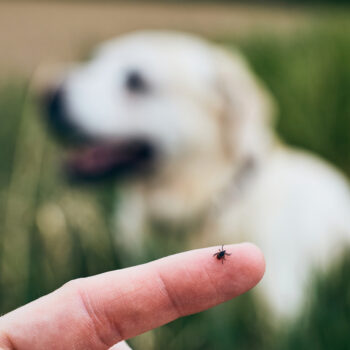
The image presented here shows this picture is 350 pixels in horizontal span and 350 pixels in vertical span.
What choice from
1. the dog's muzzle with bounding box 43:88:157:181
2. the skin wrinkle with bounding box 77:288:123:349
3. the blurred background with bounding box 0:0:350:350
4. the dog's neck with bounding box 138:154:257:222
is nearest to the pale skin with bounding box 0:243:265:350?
the skin wrinkle with bounding box 77:288:123:349

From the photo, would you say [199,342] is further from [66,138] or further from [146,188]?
[66,138]

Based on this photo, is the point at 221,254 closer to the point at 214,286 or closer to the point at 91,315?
the point at 214,286

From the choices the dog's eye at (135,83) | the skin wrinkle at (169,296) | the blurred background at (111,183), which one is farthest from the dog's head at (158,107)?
the skin wrinkle at (169,296)

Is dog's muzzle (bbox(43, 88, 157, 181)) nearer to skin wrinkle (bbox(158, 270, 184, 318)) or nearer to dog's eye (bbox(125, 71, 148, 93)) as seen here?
dog's eye (bbox(125, 71, 148, 93))

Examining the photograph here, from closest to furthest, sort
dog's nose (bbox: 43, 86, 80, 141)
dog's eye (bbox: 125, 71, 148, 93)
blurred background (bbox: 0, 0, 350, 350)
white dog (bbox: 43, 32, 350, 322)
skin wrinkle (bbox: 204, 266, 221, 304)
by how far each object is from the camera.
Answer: skin wrinkle (bbox: 204, 266, 221, 304) < blurred background (bbox: 0, 0, 350, 350) < white dog (bbox: 43, 32, 350, 322) < dog's eye (bbox: 125, 71, 148, 93) < dog's nose (bbox: 43, 86, 80, 141)

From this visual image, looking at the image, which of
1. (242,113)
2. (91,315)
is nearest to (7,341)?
(91,315)

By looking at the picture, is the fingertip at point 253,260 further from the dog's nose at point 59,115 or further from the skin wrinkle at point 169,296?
the dog's nose at point 59,115

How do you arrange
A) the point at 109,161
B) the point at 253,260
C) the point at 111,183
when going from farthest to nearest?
the point at 109,161 < the point at 111,183 < the point at 253,260
